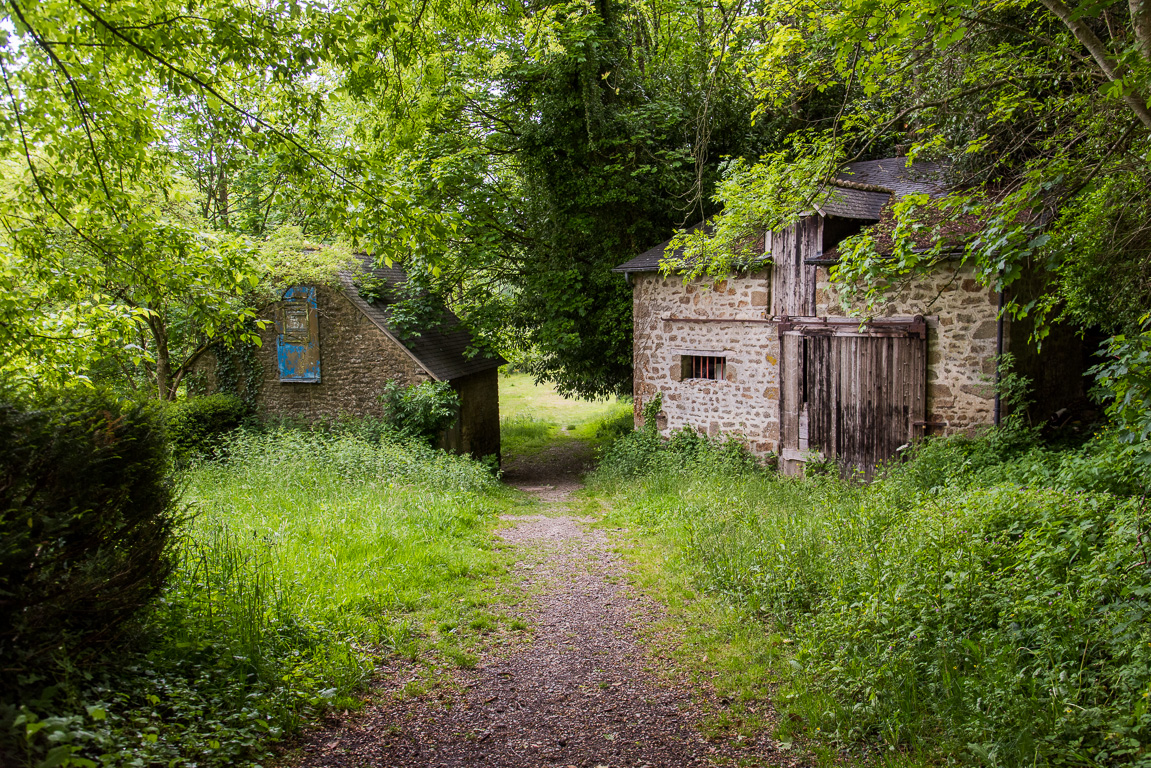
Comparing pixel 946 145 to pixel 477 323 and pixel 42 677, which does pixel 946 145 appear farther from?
pixel 42 677

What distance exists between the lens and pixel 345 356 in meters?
14.5

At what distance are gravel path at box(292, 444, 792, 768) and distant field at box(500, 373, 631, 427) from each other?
52.2 feet

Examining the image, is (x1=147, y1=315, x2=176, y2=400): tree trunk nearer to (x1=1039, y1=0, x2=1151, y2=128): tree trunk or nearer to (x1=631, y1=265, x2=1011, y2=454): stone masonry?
(x1=631, y1=265, x2=1011, y2=454): stone masonry

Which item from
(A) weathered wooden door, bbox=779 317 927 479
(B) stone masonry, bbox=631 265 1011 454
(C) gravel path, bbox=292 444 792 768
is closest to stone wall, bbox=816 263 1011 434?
(B) stone masonry, bbox=631 265 1011 454

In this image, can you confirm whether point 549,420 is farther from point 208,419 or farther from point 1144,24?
point 1144,24

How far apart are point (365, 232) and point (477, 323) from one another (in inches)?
399

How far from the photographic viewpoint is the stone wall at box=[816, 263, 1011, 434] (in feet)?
28.2

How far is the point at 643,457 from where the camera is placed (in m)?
12.3

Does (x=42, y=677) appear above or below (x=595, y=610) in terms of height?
above

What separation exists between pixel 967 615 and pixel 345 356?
12.9 m

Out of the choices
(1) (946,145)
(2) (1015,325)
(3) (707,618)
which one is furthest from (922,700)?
(1) (946,145)

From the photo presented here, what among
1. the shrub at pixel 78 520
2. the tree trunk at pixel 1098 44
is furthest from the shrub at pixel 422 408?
the tree trunk at pixel 1098 44

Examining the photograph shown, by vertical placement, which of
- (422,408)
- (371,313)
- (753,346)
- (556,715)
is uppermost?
(371,313)

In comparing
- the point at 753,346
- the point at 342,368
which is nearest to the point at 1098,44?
the point at 753,346
